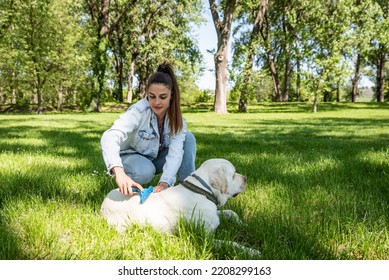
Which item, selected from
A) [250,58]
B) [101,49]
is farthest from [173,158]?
[101,49]

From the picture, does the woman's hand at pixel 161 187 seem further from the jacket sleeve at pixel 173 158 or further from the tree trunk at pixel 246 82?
the tree trunk at pixel 246 82

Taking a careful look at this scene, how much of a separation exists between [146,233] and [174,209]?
1.00ft

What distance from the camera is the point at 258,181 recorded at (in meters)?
4.55

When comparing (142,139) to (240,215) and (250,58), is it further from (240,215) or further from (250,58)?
(250,58)

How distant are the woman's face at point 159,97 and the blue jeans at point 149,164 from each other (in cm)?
62

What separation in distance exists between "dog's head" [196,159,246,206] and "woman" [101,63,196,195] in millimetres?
581

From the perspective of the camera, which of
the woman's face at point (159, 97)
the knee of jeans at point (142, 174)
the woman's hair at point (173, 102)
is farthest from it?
the knee of jeans at point (142, 174)

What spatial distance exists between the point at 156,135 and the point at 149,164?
360 mm

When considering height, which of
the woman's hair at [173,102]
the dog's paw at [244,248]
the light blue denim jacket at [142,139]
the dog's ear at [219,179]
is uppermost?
the woman's hair at [173,102]

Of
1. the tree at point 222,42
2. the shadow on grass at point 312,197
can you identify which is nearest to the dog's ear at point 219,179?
the shadow on grass at point 312,197

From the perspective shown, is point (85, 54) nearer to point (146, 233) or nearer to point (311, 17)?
point (311, 17)

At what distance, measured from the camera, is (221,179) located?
310 cm

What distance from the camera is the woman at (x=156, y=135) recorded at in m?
3.74
